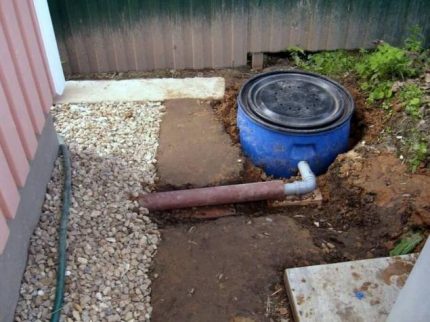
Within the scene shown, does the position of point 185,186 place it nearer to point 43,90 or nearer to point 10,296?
point 43,90

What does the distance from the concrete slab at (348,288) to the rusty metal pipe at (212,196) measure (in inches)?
29.2

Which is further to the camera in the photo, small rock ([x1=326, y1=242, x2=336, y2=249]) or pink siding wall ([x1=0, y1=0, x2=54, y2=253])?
small rock ([x1=326, y1=242, x2=336, y2=249])

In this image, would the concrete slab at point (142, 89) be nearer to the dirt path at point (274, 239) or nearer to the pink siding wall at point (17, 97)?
the dirt path at point (274, 239)

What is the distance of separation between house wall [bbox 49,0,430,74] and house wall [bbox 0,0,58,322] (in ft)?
5.34

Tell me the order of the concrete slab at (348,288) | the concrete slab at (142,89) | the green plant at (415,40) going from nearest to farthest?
the concrete slab at (348,288) → the concrete slab at (142,89) → the green plant at (415,40)

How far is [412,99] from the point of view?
11.8ft

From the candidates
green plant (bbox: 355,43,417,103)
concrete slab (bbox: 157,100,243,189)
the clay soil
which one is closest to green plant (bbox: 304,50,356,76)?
green plant (bbox: 355,43,417,103)

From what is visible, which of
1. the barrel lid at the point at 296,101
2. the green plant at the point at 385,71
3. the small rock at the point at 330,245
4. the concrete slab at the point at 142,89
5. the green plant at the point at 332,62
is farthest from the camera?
the green plant at the point at 332,62

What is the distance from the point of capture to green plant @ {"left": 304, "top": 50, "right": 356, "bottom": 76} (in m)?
4.46

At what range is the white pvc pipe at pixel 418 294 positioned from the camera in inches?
60.9

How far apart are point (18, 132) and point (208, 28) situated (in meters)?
2.54

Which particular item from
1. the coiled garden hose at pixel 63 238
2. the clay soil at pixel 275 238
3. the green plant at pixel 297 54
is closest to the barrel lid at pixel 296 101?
the clay soil at pixel 275 238

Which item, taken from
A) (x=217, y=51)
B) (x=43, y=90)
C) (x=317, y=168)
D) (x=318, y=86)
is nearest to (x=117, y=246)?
(x=43, y=90)

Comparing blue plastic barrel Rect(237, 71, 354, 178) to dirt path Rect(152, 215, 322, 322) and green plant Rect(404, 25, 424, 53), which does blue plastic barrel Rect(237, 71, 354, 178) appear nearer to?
dirt path Rect(152, 215, 322, 322)
